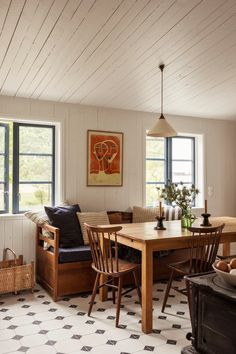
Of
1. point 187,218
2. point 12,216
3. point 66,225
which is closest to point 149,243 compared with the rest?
point 187,218

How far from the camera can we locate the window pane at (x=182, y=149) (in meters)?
5.59

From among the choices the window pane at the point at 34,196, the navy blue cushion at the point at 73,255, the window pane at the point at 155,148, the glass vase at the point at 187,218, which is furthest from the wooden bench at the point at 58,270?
the window pane at the point at 155,148

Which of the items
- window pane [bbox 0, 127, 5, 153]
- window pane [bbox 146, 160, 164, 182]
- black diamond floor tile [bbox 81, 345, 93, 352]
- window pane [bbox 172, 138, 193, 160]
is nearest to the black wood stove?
black diamond floor tile [bbox 81, 345, 93, 352]

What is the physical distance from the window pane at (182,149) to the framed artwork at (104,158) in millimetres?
1075

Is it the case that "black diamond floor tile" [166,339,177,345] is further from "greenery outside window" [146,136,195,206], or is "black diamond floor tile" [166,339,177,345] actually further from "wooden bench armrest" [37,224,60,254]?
"greenery outside window" [146,136,195,206]

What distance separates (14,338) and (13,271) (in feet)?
3.54

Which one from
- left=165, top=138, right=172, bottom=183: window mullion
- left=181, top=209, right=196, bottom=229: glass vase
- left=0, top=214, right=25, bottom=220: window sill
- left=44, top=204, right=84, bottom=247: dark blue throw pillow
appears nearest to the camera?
left=181, top=209, right=196, bottom=229: glass vase

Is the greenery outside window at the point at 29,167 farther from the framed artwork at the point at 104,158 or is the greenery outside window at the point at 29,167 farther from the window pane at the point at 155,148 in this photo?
the window pane at the point at 155,148

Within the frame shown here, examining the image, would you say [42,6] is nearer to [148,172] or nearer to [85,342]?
[85,342]

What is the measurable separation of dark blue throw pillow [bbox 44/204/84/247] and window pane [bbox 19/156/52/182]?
617 millimetres

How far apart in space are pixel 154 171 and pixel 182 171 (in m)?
0.55

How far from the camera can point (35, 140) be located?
4.57m

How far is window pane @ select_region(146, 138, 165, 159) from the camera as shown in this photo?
5.35 metres

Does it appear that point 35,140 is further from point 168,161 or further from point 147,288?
point 147,288
